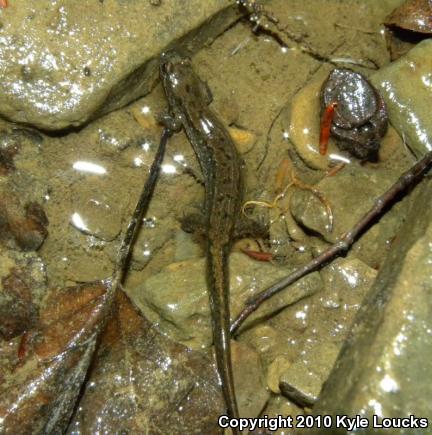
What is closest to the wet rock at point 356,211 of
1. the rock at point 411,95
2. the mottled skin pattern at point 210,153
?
the rock at point 411,95

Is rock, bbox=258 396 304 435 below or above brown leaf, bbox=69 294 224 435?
below

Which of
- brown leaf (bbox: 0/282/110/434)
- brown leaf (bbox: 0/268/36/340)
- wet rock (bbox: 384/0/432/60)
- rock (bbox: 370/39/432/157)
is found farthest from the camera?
wet rock (bbox: 384/0/432/60)

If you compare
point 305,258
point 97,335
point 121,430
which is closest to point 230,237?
point 305,258

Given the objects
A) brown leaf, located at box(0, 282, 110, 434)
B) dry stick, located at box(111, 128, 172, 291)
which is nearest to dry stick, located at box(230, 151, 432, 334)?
dry stick, located at box(111, 128, 172, 291)

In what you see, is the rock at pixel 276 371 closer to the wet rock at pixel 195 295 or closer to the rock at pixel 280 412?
the rock at pixel 280 412

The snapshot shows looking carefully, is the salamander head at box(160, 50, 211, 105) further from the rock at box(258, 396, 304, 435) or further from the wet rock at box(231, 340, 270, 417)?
the rock at box(258, 396, 304, 435)

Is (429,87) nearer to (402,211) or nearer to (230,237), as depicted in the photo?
(402,211)
